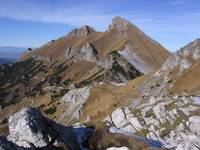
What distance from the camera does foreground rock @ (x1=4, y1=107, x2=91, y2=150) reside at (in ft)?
90.4

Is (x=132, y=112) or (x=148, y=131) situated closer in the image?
(x=148, y=131)

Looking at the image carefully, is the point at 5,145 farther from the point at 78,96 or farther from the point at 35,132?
the point at 78,96

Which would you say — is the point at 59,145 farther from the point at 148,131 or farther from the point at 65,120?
the point at 65,120

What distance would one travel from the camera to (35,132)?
1095 inches

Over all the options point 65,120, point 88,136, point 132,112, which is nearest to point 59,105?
point 65,120

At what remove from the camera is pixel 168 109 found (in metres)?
60.4

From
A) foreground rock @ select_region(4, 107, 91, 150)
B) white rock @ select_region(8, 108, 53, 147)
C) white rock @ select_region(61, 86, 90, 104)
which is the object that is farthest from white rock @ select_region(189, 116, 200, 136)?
white rock @ select_region(61, 86, 90, 104)

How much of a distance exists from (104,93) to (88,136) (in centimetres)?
11630

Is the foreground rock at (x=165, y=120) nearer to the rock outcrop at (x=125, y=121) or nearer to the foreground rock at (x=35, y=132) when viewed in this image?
the rock outcrop at (x=125, y=121)

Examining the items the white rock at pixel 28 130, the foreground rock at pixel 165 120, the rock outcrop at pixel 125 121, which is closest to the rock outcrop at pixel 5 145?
the white rock at pixel 28 130

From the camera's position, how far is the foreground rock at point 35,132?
2755 cm

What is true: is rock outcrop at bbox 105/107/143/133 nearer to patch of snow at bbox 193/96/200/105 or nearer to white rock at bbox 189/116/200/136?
white rock at bbox 189/116/200/136

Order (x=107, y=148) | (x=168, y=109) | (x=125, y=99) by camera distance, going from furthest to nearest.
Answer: (x=125, y=99)
(x=168, y=109)
(x=107, y=148)

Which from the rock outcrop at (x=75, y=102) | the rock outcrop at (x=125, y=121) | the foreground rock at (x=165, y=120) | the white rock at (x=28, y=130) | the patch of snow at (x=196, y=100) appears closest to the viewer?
the white rock at (x=28, y=130)
